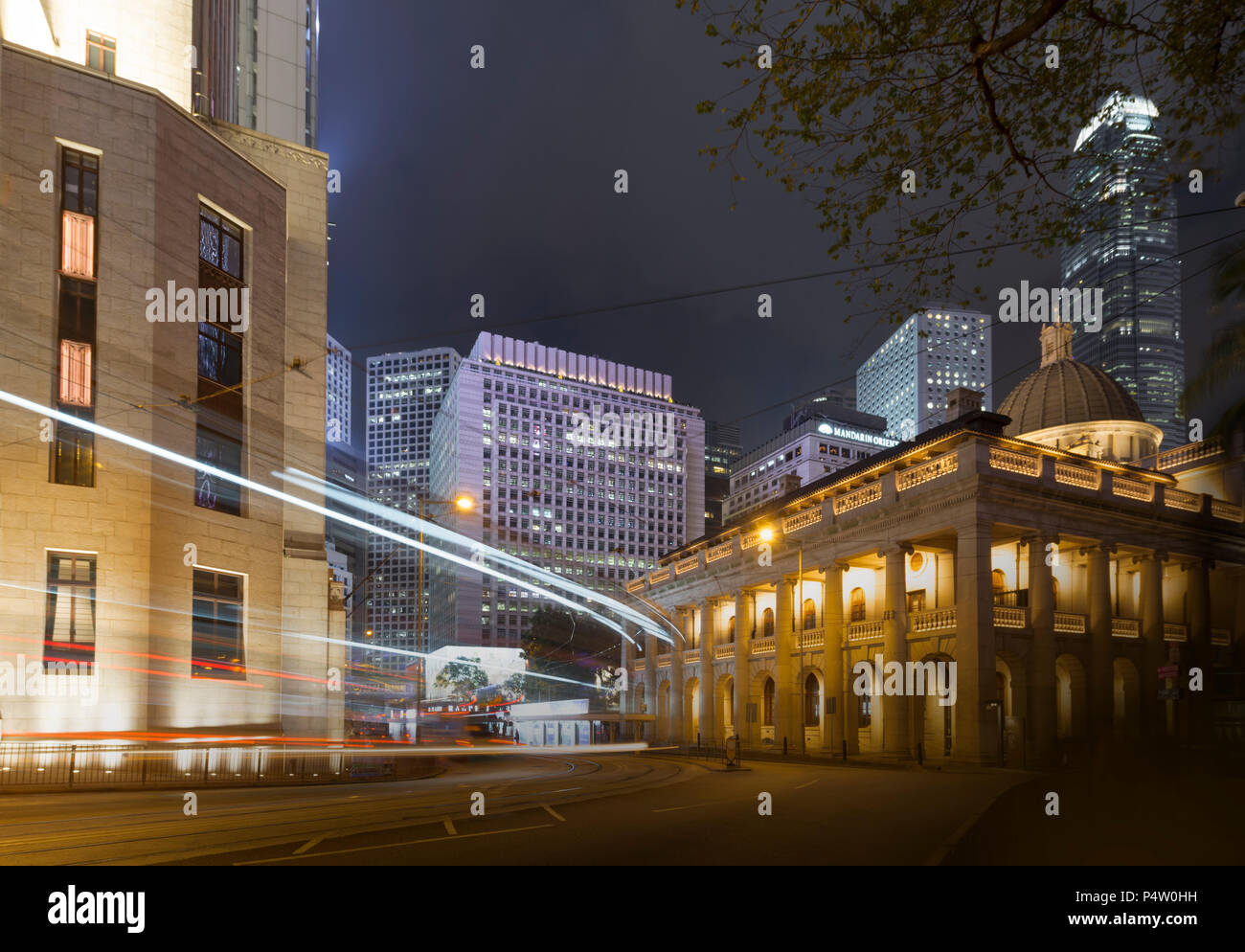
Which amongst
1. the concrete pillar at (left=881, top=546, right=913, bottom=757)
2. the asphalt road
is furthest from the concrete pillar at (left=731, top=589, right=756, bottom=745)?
the asphalt road

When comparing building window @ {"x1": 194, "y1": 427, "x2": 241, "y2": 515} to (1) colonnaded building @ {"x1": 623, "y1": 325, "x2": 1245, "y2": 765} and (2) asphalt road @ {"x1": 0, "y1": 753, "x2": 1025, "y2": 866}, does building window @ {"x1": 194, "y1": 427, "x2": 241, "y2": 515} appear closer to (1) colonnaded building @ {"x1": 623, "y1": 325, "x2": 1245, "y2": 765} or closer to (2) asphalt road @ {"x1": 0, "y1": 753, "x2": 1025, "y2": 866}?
(2) asphalt road @ {"x1": 0, "y1": 753, "x2": 1025, "y2": 866}

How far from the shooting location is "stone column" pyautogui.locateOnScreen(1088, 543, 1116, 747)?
38844 mm

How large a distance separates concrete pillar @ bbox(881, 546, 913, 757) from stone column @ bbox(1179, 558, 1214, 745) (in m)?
14.2

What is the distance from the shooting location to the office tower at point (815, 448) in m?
156

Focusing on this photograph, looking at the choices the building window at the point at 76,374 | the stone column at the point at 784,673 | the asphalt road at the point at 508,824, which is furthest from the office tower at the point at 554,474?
the asphalt road at the point at 508,824

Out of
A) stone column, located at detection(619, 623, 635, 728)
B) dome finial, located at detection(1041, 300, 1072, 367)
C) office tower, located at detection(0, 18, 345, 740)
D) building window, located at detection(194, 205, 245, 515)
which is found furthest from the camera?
stone column, located at detection(619, 623, 635, 728)

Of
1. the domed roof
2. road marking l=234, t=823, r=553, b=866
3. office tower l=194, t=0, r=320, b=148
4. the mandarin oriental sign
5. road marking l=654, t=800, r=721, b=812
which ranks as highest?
office tower l=194, t=0, r=320, b=148

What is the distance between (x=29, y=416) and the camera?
28.1 meters

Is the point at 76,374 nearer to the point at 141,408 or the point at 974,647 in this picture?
the point at 141,408

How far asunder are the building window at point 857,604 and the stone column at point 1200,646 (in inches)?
619

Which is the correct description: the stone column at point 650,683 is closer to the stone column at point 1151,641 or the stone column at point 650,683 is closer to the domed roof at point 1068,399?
the domed roof at point 1068,399
